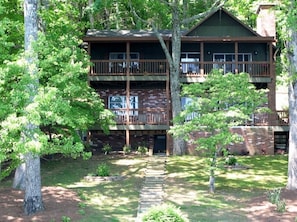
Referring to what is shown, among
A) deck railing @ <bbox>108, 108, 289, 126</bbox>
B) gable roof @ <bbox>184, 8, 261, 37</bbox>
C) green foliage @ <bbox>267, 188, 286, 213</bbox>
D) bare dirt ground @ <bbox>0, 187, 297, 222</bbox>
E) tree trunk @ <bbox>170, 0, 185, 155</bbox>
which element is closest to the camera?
bare dirt ground @ <bbox>0, 187, 297, 222</bbox>

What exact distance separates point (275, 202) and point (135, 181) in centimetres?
641

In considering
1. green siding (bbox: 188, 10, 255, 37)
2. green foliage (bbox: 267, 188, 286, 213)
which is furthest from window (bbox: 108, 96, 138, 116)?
green foliage (bbox: 267, 188, 286, 213)

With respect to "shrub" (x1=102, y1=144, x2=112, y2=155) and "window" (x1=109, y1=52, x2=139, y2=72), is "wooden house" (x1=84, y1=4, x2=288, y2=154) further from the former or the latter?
"shrub" (x1=102, y1=144, x2=112, y2=155)

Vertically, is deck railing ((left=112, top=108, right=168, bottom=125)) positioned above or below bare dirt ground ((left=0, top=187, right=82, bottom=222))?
above

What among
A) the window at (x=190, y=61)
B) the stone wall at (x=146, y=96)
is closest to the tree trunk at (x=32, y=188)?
the stone wall at (x=146, y=96)

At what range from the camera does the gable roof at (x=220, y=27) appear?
2753 cm

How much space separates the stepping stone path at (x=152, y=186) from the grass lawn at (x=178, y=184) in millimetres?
258

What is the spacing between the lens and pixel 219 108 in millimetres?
16781

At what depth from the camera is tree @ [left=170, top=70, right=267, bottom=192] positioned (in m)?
15.6

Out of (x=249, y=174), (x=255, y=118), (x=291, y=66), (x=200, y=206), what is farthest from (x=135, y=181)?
(x=255, y=118)

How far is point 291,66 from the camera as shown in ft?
51.9

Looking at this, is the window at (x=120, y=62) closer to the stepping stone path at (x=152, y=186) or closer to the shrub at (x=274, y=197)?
the stepping stone path at (x=152, y=186)

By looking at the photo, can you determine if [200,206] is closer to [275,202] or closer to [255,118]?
[275,202]

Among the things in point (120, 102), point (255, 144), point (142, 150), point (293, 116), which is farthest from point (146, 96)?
point (293, 116)
